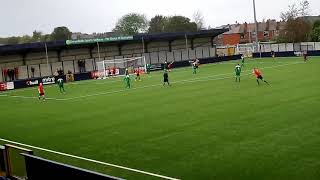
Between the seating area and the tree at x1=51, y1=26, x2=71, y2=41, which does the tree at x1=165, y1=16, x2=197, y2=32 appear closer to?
the tree at x1=51, y1=26, x2=71, y2=41

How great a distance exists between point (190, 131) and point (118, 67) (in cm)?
5646

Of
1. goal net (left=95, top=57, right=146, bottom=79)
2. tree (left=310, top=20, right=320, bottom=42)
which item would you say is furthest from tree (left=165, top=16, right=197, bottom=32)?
goal net (left=95, top=57, right=146, bottom=79)

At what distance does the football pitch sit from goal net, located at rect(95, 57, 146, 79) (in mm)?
29774

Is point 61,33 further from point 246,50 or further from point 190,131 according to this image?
point 190,131

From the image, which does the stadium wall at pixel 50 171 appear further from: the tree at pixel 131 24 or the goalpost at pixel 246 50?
the tree at pixel 131 24

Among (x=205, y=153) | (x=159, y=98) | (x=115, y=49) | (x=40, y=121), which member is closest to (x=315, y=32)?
(x=115, y=49)

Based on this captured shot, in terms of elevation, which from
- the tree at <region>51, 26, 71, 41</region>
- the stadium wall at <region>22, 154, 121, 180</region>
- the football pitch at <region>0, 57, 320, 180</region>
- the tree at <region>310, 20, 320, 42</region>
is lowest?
the football pitch at <region>0, 57, 320, 180</region>

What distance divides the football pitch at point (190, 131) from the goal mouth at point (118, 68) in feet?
87.4

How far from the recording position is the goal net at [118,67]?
6631 centimetres

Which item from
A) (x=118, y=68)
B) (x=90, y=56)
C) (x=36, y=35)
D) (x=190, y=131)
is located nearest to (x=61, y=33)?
(x=36, y=35)

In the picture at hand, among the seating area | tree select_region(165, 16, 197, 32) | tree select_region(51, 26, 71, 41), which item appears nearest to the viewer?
the seating area

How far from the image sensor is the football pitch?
1448cm

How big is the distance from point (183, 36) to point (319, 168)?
2915 inches

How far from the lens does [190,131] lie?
20391mm
